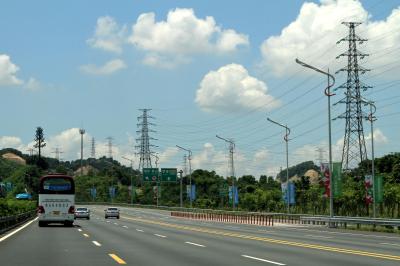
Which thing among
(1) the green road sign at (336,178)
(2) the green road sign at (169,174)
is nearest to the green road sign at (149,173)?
(2) the green road sign at (169,174)

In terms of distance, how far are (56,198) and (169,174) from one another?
5631cm

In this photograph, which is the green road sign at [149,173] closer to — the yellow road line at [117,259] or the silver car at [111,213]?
the silver car at [111,213]

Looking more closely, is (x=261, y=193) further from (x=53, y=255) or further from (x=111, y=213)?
(x=53, y=255)

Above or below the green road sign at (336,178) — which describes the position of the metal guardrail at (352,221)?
below

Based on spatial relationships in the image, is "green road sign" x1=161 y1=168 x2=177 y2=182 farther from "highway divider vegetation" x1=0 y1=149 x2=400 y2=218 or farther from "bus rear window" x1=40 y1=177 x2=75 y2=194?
"bus rear window" x1=40 y1=177 x2=75 y2=194

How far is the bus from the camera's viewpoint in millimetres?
43531

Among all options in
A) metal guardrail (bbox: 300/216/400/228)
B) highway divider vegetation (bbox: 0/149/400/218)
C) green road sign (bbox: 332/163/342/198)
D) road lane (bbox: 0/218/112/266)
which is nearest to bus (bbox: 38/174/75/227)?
highway divider vegetation (bbox: 0/149/400/218)

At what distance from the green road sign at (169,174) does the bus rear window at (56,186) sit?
55228 mm

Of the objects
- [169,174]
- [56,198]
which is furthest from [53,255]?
[169,174]

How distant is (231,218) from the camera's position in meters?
73.4

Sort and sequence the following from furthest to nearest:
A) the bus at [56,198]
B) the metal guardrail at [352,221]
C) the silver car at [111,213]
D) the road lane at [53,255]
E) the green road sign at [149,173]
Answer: the green road sign at [149,173], the silver car at [111,213], the bus at [56,198], the metal guardrail at [352,221], the road lane at [53,255]

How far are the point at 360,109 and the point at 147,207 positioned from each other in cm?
6970

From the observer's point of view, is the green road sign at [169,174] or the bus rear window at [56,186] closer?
the bus rear window at [56,186]

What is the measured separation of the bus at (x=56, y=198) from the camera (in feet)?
143
